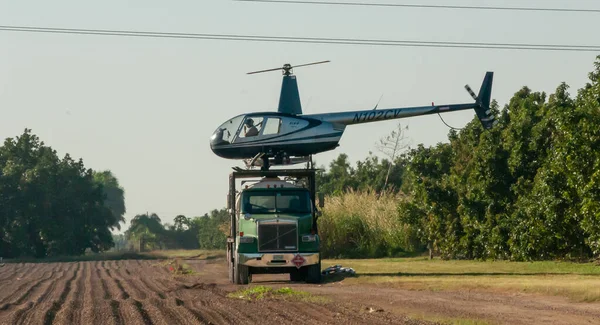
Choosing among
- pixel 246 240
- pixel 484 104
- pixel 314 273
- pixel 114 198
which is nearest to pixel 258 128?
pixel 246 240

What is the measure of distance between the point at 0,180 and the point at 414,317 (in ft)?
215

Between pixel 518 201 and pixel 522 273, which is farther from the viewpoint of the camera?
pixel 518 201

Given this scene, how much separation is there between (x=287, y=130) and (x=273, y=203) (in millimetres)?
4392

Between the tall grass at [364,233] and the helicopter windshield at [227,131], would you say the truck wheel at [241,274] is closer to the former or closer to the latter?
the helicopter windshield at [227,131]

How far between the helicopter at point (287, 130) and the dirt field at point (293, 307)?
236 inches

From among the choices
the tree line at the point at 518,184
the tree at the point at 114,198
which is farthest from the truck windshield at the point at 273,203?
the tree at the point at 114,198

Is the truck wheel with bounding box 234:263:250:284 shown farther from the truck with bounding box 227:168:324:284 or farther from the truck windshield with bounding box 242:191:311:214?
the truck windshield with bounding box 242:191:311:214

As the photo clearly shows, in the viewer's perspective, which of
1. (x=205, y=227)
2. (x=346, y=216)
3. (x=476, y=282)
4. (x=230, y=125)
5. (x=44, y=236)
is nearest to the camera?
(x=476, y=282)

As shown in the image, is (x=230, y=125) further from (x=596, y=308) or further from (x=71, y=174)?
(x=71, y=174)

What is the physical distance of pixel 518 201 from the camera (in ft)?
124

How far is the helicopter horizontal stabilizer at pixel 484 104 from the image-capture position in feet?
119

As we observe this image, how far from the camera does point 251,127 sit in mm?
33000

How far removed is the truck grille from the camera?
94.2ft

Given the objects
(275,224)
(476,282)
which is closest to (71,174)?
(275,224)
